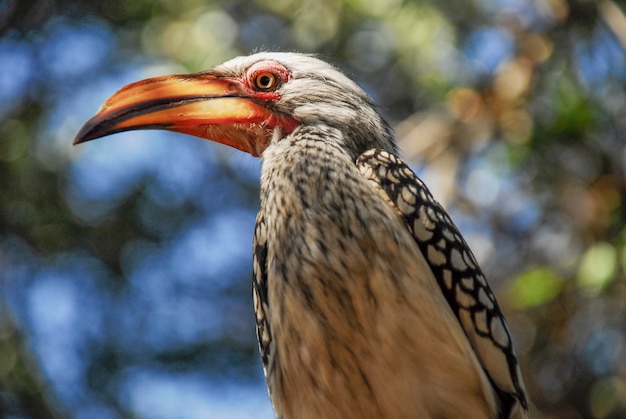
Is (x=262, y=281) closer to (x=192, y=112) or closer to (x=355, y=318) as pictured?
(x=355, y=318)

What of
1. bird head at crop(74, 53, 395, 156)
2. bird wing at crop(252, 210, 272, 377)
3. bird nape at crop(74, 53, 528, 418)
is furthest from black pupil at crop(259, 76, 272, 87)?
bird wing at crop(252, 210, 272, 377)

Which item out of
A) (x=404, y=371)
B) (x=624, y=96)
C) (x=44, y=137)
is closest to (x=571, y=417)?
(x=624, y=96)

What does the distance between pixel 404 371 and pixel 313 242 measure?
527 millimetres

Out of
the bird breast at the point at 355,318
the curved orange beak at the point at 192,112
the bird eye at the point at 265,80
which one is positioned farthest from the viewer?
the bird eye at the point at 265,80

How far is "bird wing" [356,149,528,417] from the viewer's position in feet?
10.8

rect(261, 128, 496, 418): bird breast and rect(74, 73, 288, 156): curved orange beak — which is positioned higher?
rect(74, 73, 288, 156): curved orange beak

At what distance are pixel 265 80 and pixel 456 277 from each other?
1189 millimetres

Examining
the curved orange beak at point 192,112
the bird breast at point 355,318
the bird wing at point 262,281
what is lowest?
the bird breast at point 355,318

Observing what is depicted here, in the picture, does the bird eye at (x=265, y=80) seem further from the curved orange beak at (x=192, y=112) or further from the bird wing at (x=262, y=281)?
the bird wing at (x=262, y=281)

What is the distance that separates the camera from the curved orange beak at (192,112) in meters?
3.56

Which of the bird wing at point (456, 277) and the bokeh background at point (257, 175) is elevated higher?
the bokeh background at point (257, 175)

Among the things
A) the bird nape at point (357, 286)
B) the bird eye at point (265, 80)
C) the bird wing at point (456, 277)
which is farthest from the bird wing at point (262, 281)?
the bird eye at point (265, 80)

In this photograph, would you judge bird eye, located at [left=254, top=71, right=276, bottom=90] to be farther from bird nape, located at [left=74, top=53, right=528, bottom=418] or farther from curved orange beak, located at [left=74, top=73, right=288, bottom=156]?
bird nape, located at [left=74, top=53, right=528, bottom=418]

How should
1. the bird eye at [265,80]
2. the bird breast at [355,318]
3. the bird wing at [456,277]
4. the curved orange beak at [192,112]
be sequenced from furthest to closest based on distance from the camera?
the bird eye at [265,80], the curved orange beak at [192,112], the bird wing at [456,277], the bird breast at [355,318]
